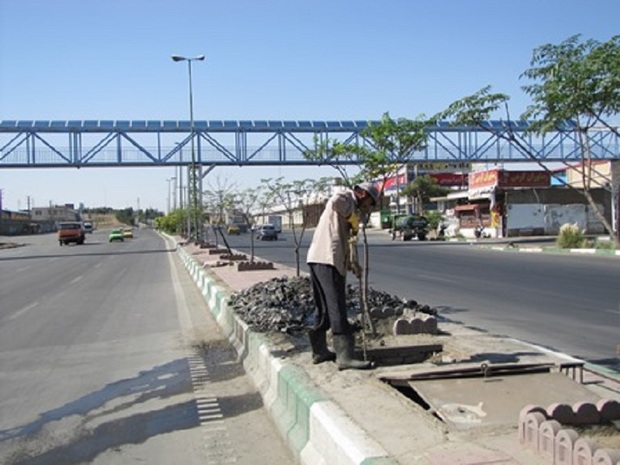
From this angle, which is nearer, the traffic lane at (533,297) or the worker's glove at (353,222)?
the worker's glove at (353,222)

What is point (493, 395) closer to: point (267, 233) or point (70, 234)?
point (267, 233)

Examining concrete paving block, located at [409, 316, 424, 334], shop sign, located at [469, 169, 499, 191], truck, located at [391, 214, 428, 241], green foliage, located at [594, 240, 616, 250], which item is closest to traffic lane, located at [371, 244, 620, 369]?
concrete paving block, located at [409, 316, 424, 334]

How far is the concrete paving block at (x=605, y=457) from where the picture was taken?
2.89m

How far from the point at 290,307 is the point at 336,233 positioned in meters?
4.07

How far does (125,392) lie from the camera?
23.1 feet

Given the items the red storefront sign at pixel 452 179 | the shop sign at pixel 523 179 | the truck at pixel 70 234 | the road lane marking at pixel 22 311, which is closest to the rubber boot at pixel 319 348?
the road lane marking at pixel 22 311

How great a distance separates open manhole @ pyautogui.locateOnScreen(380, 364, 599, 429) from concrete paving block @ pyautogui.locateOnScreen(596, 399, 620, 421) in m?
0.52

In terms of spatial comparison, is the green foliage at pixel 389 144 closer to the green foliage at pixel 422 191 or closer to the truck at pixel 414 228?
the truck at pixel 414 228

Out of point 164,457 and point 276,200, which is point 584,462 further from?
point 276,200

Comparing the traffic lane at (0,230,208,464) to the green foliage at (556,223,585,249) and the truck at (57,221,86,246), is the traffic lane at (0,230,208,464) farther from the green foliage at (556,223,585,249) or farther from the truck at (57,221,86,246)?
the truck at (57,221,86,246)

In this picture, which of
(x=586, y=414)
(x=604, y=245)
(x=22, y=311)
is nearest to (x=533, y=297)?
(x=586, y=414)

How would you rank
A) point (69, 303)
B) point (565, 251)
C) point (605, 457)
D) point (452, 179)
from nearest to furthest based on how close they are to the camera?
1. point (605, 457)
2. point (69, 303)
3. point (565, 251)
4. point (452, 179)

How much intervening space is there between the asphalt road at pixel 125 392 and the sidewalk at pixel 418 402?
1.30ft

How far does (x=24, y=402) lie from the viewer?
21.9 feet
